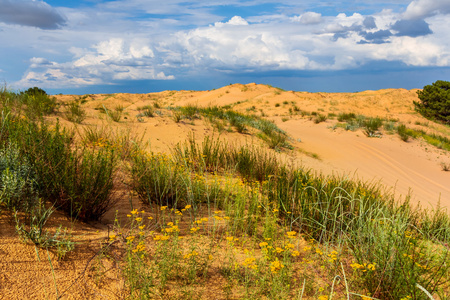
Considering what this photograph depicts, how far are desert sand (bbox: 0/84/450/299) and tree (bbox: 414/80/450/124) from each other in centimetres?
311

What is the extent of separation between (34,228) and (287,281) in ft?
7.51

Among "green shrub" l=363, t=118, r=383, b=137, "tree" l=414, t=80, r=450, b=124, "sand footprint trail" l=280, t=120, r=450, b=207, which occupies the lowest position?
"sand footprint trail" l=280, t=120, r=450, b=207

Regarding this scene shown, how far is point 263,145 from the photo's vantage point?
34.2 ft

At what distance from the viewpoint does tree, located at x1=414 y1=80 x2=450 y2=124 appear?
24.7 m

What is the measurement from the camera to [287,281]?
2904mm

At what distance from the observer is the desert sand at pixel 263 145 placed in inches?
99.3

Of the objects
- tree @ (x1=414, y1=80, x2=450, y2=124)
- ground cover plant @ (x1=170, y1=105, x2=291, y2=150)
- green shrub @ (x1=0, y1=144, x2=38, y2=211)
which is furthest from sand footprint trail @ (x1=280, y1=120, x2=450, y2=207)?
tree @ (x1=414, y1=80, x2=450, y2=124)

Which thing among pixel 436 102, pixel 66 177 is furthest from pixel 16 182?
pixel 436 102

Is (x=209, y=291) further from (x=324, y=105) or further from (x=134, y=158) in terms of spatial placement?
(x=324, y=105)

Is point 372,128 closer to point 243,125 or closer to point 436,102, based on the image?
point 243,125

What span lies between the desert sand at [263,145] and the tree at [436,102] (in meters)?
3.11

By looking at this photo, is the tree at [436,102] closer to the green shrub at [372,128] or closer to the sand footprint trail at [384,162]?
the green shrub at [372,128]

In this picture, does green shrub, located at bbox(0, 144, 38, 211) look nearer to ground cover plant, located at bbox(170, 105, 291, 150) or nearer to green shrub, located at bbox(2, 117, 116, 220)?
green shrub, located at bbox(2, 117, 116, 220)

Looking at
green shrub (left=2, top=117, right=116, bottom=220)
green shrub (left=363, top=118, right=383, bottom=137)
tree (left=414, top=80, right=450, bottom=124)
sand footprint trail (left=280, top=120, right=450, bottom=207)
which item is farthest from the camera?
tree (left=414, top=80, right=450, bottom=124)
